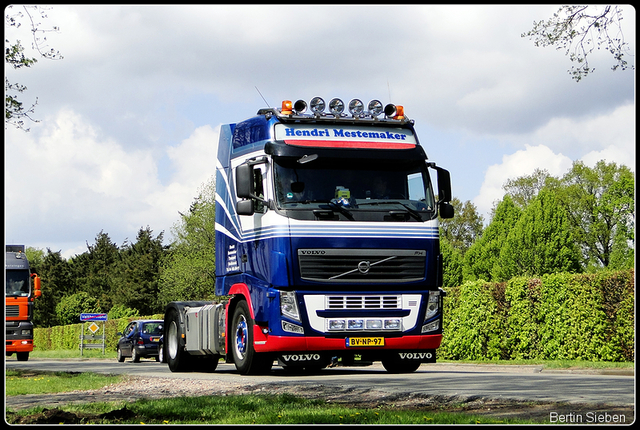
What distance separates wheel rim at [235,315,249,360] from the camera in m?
14.6

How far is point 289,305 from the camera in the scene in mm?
13320

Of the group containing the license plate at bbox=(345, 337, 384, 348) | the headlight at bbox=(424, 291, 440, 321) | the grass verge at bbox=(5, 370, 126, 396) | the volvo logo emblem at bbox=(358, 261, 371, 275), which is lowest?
the grass verge at bbox=(5, 370, 126, 396)

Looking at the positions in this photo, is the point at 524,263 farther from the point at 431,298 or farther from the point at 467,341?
the point at 431,298

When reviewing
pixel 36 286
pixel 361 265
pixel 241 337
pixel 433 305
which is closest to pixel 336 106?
pixel 361 265

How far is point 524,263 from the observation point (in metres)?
53.3

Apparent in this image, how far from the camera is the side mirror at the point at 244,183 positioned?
13.5 metres

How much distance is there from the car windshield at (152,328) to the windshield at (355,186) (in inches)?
747

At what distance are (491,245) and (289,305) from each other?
46.3 m

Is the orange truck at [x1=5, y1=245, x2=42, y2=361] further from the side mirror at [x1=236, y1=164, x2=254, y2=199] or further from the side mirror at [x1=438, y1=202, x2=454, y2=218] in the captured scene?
the side mirror at [x1=438, y1=202, x2=454, y2=218]

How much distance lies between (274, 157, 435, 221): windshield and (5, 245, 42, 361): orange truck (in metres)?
19.0

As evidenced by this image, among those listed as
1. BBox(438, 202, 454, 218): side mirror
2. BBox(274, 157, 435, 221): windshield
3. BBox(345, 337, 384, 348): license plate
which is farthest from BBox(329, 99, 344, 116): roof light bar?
BBox(345, 337, 384, 348): license plate

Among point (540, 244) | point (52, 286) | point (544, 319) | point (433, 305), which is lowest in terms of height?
point (544, 319)

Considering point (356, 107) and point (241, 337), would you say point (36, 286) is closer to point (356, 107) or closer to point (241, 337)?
point (241, 337)

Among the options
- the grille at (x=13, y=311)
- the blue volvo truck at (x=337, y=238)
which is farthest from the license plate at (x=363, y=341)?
the grille at (x=13, y=311)
